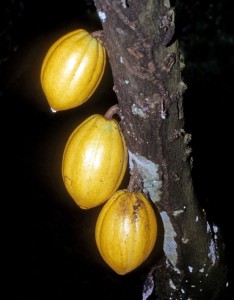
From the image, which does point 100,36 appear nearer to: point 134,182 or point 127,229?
point 134,182

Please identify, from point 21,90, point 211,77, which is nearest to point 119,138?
point 21,90

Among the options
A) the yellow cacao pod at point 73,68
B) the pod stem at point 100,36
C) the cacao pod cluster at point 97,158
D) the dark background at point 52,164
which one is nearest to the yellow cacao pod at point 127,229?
the cacao pod cluster at point 97,158

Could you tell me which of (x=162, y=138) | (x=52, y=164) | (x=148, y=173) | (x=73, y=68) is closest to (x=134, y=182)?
(x=148, y=173)

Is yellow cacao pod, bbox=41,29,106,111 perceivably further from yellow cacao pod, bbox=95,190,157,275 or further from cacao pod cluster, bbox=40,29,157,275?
yellow cacao pod, bbox=95,190,157,275

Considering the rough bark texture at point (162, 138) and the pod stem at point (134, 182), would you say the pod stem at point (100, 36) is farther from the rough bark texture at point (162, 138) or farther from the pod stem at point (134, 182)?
the pod stem at point (134, 182)

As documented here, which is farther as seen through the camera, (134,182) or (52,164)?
(52,164)

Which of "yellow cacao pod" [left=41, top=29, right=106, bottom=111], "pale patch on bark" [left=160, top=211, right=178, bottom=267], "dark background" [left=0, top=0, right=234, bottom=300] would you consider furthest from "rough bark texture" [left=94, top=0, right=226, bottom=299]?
"dark background" [left=0, top=0, right=234, bottom=300]

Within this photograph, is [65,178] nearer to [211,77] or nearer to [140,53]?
[140,53]
